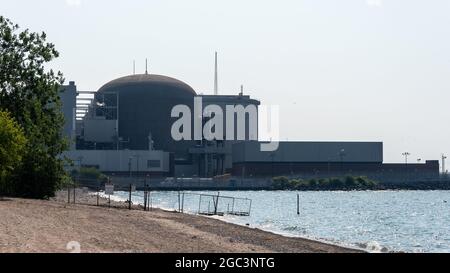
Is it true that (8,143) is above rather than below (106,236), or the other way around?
above

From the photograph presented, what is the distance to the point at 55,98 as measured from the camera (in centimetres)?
6756

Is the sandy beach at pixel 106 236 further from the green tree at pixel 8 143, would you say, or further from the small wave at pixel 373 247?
the green tree at pixel 8 143

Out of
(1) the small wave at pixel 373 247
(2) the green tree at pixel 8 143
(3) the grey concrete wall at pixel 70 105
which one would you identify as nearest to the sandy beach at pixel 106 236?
(1) the small wave at pixel 373 247

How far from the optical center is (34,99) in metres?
66.8

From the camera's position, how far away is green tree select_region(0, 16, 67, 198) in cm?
6394

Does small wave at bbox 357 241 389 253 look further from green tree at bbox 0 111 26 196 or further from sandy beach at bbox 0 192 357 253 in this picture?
green tree at bbox 0 111 26 196

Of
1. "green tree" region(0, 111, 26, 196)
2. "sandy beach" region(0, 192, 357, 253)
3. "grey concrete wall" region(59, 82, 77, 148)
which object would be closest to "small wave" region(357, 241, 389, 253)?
"sandy beach" region(0, 192, 357, 253)

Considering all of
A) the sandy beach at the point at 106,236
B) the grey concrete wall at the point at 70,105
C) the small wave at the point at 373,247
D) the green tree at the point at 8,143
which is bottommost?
the small wave at the point at 373,247

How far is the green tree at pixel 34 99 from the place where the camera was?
63938 mm

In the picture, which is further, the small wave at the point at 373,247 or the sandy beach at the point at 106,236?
the small wave at the point at 373,247

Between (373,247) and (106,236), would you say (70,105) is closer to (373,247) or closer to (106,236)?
(373,247)

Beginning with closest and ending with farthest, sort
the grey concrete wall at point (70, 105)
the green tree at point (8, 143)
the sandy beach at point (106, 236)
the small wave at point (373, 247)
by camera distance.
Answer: the sandy beach at point (106, 236), the small wave at point (373, 247), the green tree at point (8, 143), the grey concrete wall at point (70, 105)

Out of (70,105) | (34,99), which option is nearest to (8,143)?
(34,99)

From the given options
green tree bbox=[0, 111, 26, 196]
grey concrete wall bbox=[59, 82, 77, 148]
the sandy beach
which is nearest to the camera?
the sandy beach
